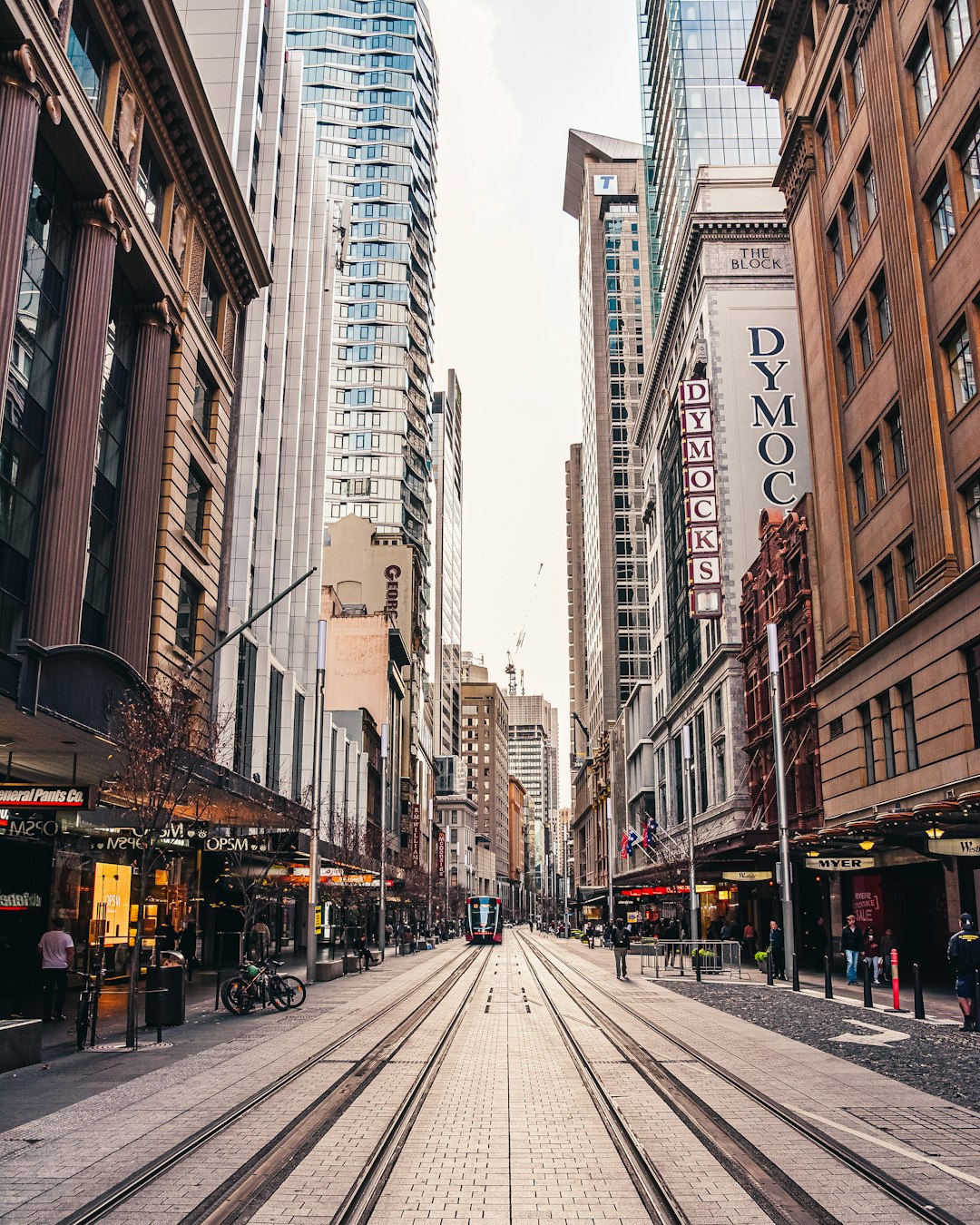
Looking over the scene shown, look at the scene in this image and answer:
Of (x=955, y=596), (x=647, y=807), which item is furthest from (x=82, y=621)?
(x=647, y=807)

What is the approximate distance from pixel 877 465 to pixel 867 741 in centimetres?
964

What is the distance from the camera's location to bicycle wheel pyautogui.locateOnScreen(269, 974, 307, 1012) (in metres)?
25.9

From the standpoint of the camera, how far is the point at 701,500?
66750mm

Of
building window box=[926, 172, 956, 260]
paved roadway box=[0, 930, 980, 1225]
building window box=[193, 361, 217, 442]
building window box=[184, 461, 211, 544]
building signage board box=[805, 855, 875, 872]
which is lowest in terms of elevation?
paved roadway box=[0, 930, 980, 1225]

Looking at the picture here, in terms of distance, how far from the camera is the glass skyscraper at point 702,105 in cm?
9400

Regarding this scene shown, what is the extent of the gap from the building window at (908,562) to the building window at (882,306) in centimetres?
708

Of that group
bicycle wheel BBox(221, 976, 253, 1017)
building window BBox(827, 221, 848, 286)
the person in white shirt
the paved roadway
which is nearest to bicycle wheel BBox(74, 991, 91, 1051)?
the paved roadway

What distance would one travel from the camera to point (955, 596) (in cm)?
2959

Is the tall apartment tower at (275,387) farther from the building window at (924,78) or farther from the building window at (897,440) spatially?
the building window at (924,78)

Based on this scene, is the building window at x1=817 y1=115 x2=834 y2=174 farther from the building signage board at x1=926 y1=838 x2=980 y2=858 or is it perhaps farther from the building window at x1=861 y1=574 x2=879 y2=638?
the building signage board at x1=926 y1=838 x2=980 y2=858

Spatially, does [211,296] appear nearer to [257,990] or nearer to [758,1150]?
[257,990]

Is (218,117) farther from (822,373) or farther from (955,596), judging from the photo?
(955,596)

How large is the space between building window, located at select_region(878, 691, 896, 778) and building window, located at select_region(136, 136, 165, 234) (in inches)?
1095

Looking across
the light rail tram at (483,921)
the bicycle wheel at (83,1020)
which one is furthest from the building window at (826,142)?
the light rail tram at (483,921)
